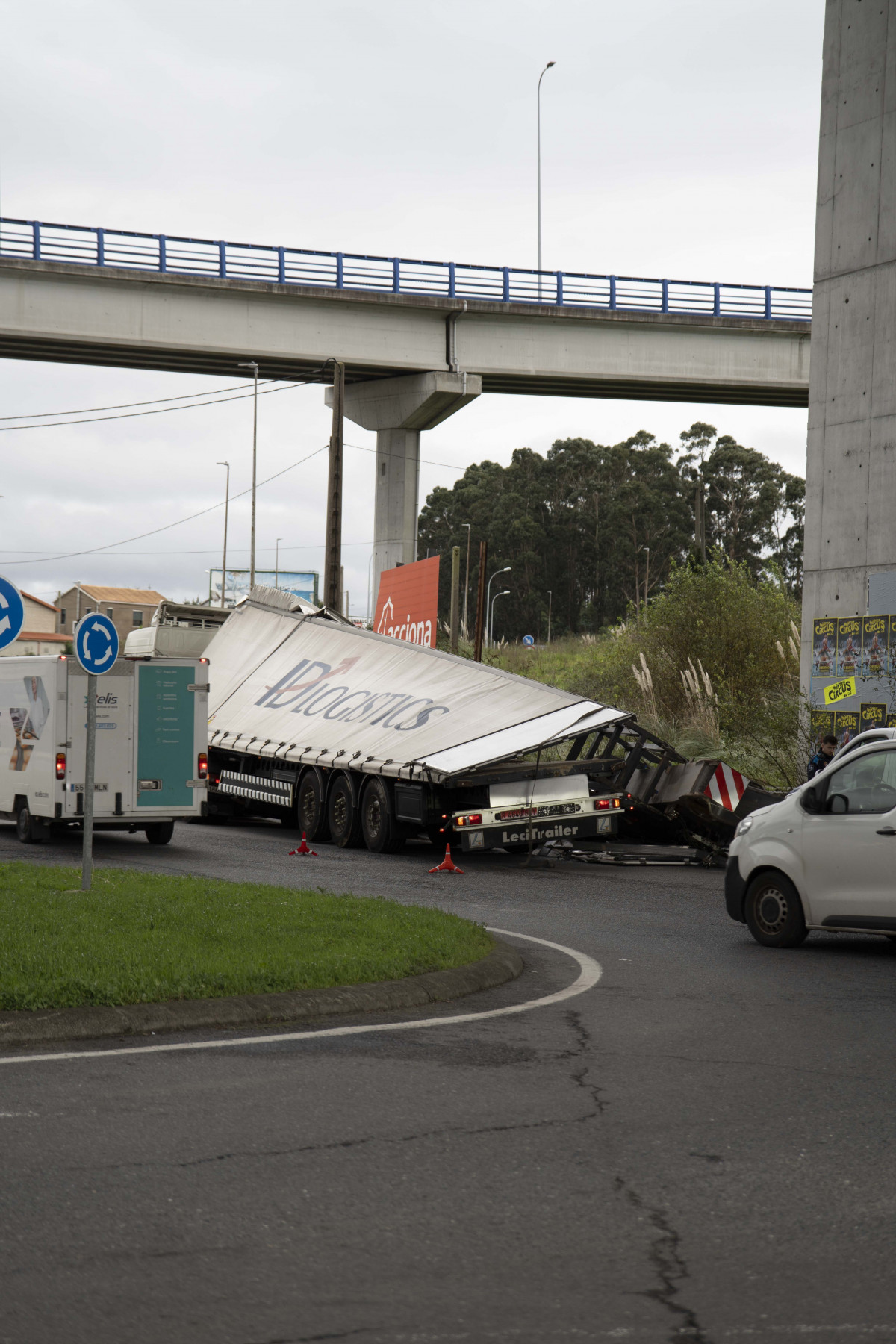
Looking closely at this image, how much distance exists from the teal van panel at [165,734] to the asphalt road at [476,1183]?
1071cm

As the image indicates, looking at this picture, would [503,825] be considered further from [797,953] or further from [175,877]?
[797,953]

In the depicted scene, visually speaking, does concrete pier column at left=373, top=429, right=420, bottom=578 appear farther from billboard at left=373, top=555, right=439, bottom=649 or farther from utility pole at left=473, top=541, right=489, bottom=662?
billboard at left=373, top=555, right=439, bottom=649

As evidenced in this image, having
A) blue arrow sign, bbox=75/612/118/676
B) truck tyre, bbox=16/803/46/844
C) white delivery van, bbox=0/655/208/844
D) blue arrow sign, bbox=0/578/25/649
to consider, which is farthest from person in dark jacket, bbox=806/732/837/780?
blue arrow sign, bbox=0/578/25/649

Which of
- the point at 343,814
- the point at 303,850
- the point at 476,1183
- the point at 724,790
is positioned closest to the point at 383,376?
the point at 343,814

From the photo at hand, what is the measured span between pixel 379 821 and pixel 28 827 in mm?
4594

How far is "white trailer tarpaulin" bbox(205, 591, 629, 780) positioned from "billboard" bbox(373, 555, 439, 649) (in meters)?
8.90

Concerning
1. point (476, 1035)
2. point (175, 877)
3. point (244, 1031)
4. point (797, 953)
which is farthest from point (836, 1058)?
point (175, 877)

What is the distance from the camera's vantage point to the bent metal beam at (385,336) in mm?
37000

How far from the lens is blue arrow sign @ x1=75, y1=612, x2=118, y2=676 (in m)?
11.8

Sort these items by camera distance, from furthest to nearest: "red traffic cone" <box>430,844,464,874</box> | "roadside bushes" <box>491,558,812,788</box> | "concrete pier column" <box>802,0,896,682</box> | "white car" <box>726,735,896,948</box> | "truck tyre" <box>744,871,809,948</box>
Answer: "roadside bushes" <box>491,558,812,788</box> → "concrete pier column" <box>802,0,896,682</box> → "red traffic cone" <box>430,844,464,874</box> → "truck tyre" <box>744,871,809,948</box> → "white car" <box>726,735,896,948</box>

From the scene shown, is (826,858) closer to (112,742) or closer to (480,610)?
(112,742)

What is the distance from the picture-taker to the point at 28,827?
19078mm

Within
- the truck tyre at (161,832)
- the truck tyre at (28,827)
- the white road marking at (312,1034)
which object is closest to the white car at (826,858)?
the white road marking at (312,1034)

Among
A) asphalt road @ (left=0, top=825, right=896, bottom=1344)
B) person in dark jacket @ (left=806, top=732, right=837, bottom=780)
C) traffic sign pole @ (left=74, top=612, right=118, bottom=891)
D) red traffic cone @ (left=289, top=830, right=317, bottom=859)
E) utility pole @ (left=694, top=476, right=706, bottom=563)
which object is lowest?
red traffic cone @ (left=289, top=830, right=317, bottom=859)
